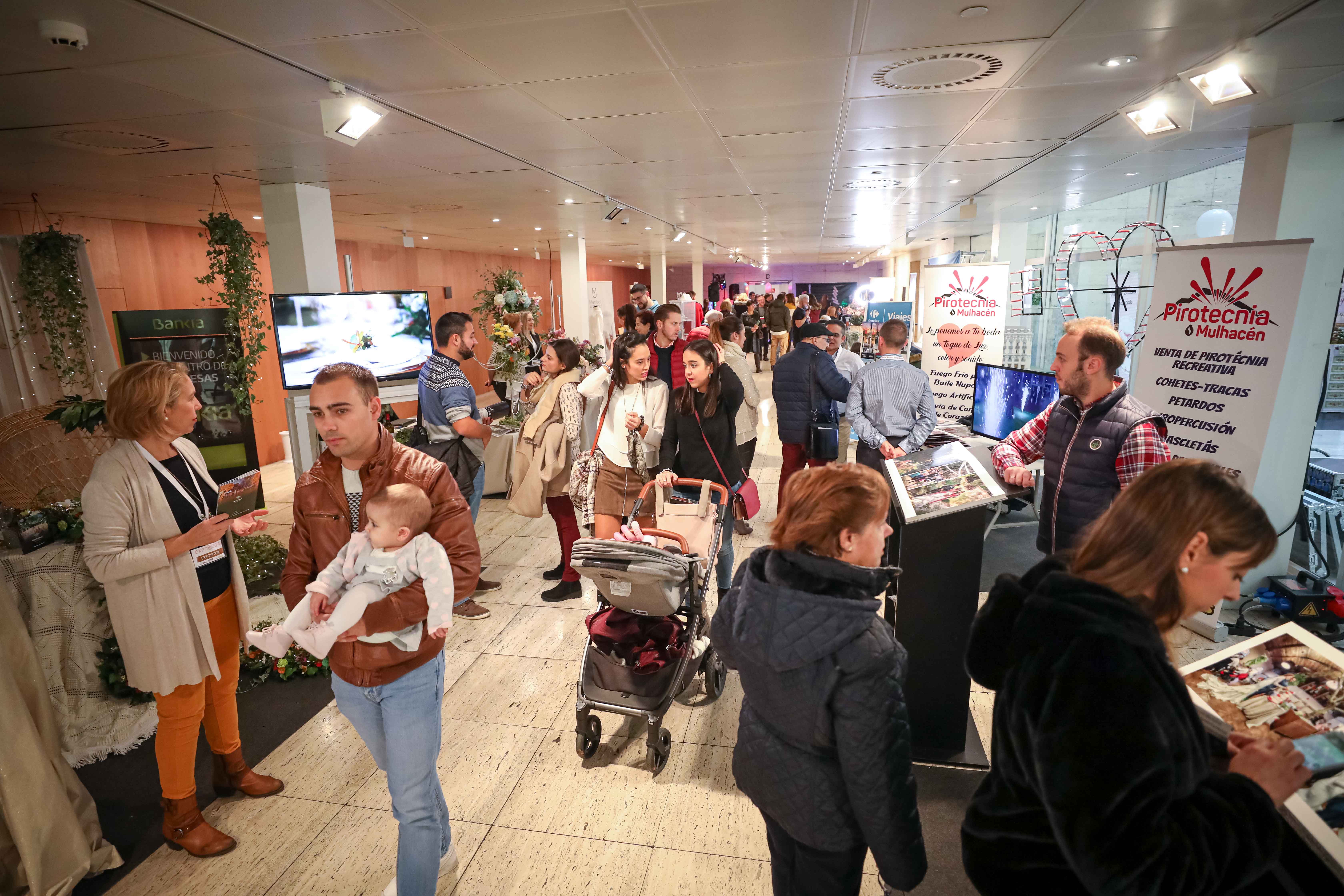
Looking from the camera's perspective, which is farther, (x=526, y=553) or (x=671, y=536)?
(x=526, y=553)

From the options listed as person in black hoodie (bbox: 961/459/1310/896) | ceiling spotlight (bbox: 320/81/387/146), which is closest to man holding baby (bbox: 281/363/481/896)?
person in black hoodie (bbox: 961/459/1310/896)

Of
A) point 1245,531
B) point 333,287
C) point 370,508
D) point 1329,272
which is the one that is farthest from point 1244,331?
point 333,287

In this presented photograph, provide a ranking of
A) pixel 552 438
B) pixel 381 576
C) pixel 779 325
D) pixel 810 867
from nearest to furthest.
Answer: pixel 810 867
pixel 381 576
pixel 552 438
pixel 779 325

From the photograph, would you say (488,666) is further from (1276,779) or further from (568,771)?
(1276,779)

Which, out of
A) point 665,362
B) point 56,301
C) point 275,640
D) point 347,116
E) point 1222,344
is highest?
point 347,116

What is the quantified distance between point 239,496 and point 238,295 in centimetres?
353

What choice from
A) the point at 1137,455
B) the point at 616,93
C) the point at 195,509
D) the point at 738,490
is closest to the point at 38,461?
the point at 195,509

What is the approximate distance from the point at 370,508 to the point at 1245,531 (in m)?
1.90

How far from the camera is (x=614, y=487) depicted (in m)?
3.80

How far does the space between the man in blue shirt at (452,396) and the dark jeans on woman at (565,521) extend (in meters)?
0.56

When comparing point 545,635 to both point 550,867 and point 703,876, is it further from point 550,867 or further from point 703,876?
point 703,876

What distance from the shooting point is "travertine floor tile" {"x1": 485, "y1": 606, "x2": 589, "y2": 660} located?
3.75 metres

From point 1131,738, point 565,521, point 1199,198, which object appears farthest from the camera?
point 1199,198

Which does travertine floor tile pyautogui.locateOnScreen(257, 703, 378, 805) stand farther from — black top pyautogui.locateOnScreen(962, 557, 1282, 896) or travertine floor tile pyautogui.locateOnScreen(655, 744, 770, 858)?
black top pyautogui.locateOnScreen(962, 557, 1282, 896)
